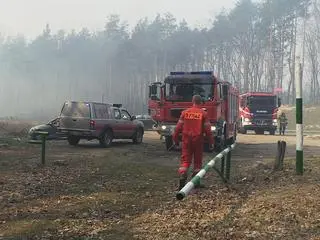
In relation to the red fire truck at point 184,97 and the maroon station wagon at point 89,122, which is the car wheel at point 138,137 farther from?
the red fire truck at point 184,97

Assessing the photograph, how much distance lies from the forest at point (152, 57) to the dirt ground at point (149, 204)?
62627 mm

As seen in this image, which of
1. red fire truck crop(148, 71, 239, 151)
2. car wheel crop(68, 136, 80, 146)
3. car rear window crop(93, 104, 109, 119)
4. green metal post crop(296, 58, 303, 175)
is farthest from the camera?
car wheel crop(68, 136, 80, 146)

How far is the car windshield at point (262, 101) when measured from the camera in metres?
35.9

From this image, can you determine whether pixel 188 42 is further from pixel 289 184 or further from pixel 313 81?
pixel 289 184

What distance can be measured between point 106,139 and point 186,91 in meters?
4.40

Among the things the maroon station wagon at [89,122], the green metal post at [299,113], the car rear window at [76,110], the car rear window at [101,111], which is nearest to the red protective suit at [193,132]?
the green metal post at [299,113]

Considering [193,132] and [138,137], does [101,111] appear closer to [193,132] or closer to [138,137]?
[138,137]

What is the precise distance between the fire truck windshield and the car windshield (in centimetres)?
1836

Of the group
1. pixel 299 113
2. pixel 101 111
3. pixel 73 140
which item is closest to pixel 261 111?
pixel 101 111

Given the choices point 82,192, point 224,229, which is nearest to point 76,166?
point 82,192

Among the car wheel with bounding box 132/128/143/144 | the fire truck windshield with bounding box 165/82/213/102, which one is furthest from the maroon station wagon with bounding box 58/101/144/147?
the fire truck windshield with bounding box 165/82/213/102

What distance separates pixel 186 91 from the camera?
18.5 metres

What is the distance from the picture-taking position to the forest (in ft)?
239

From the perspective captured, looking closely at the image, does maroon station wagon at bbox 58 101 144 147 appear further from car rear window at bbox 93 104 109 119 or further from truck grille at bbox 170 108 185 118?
truck grille at bbox 170 108 185 118
